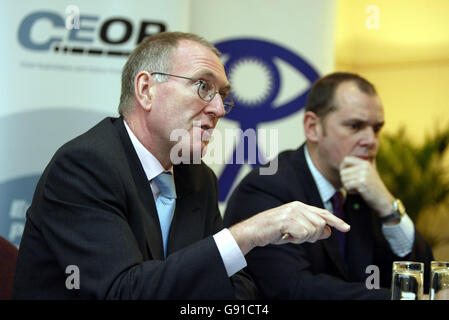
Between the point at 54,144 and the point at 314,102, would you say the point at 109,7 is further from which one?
the point at 314,102

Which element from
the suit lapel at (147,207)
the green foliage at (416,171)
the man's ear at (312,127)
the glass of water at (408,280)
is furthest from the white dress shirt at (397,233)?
the green foliage at (416,171)

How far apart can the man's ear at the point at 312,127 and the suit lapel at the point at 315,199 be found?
10cm

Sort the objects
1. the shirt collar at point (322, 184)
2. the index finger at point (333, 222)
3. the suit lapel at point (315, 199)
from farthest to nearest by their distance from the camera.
A: the shirt collar at point (322, 184), the suit lapel at point (315, 199), the index finger at point (333, 222)

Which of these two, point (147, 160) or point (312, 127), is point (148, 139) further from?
point (312, 127)

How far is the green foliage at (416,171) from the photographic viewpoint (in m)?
5.75

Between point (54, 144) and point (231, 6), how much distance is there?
4.98 feet

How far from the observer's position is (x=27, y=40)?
3258 mm

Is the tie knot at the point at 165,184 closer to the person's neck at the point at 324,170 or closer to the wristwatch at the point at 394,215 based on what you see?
the person's neck at the point at 324,170

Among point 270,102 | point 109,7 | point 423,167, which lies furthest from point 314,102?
point 423,167

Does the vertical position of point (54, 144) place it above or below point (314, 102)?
below

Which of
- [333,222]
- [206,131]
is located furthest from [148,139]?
[333,222]

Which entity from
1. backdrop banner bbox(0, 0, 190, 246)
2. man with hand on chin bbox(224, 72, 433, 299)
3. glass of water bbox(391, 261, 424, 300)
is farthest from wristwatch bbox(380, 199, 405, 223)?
backdrop banner bbox(0, 0, 190, 246)

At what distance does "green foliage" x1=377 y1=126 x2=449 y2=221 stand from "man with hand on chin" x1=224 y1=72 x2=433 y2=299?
10.5 ft
